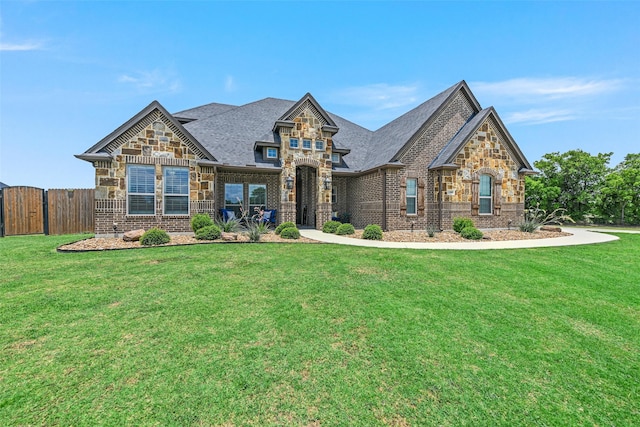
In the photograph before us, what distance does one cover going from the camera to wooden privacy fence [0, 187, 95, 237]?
1295 cm

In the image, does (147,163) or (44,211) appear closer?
(147,163)

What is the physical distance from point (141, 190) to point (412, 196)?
13.0 m

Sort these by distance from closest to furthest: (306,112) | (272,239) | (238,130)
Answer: (272,239) → (306,112) → (238,130)

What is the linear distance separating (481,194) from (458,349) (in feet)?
47.1

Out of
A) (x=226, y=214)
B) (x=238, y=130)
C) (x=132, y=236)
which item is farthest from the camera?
(x=238, y=130)

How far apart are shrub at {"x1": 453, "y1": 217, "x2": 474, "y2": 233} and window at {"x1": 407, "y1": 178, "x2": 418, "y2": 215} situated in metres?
2.03

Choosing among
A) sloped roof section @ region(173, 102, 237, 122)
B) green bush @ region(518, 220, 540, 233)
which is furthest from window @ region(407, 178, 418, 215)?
sloped roof section @ region(173, 102, 237, 122)

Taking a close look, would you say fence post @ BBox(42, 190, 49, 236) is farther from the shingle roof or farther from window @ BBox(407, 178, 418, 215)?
window @ BBox(407, 178, 418, 215)

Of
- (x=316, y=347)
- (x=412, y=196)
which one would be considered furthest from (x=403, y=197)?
(x=316, y=347)

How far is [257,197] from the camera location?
1579 centimetres

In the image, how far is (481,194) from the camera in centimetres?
1538

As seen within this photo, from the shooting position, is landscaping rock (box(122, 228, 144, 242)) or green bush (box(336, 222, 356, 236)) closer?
landscaping rock (box(122, 228, 144, 242))

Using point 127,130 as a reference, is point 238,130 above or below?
above

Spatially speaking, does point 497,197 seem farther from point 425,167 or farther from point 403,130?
point 403,130
